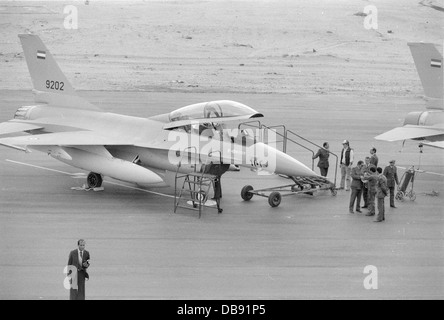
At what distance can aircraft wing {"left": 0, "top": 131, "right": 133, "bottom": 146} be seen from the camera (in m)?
22.7

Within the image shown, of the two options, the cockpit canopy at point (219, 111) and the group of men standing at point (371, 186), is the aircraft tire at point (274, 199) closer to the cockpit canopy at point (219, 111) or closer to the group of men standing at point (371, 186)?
the group of men standing at point (371, 186)

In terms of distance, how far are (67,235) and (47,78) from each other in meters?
8.99

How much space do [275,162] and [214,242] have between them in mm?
4584

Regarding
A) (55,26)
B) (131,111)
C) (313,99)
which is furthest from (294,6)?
(131,111)

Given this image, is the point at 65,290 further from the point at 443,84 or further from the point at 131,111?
the point at 131,111

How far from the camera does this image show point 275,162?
21922 millimetres

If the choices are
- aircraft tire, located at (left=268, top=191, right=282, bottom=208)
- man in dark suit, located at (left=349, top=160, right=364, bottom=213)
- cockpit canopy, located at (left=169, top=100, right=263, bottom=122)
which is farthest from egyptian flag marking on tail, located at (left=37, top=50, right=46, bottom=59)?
man in dark suit, located at (left=349, top=160, right=364, bottom=213)

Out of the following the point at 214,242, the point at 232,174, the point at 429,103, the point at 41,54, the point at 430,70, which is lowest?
the point at 214,242

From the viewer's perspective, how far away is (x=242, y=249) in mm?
17422

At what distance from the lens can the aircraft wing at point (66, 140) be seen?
74.5ft

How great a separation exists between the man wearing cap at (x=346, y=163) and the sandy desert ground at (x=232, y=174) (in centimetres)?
59

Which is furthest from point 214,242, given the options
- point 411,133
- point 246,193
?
point 411,133

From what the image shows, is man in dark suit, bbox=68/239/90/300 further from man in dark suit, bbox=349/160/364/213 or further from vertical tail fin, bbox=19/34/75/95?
vertical tail fin, bbox=19/34/75/95

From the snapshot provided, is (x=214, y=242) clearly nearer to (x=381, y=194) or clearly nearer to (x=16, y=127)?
(x=381, y=194)
